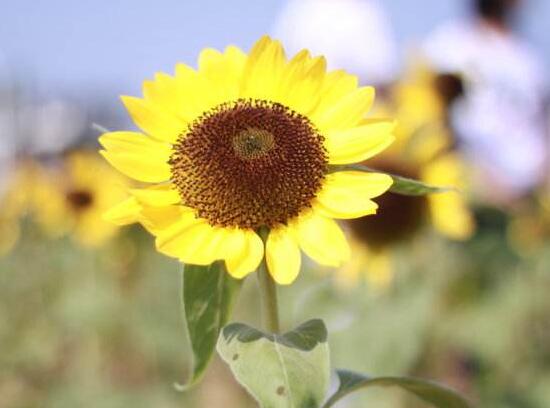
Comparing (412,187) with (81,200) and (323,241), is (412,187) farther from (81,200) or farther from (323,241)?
(81,200)

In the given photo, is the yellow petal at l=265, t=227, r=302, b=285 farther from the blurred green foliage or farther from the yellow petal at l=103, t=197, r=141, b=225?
the blurred green foliage

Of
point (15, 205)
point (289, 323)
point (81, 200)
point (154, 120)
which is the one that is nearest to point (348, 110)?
point (154, 120)

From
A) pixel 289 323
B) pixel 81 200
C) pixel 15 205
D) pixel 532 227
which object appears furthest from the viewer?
pixel 15 205

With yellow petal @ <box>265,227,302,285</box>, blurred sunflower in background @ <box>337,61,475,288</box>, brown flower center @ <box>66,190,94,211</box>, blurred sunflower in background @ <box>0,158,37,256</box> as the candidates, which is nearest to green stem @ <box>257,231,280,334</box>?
Result: yellow petal @ <box>265,227,302,285</box>

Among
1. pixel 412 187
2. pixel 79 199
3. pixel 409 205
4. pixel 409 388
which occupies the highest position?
pixel 412 187

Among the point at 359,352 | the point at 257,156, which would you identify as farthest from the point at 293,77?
the point at 359,352

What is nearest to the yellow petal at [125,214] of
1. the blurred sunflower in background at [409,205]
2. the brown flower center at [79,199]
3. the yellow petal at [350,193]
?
the yellow petal at [350,193]
